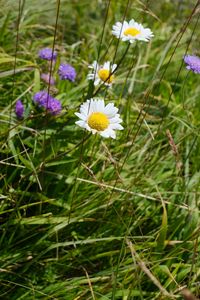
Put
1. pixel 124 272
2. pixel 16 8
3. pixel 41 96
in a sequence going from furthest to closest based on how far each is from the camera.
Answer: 1. pixel 16 8
2. pixel 41 96
3. pixel 124 272

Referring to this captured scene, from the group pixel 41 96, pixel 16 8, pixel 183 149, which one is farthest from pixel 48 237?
pixel 16 8

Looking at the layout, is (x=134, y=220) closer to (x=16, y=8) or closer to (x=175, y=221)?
(x=175, y=221)

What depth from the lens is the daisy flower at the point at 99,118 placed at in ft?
3.93

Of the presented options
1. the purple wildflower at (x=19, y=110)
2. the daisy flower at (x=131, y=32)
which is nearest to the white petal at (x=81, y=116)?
the daisy flower at (x=131, y=32)

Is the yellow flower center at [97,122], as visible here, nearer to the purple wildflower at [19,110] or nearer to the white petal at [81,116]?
the white petal at [81,116]

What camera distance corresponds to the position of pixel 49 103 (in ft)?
4.91

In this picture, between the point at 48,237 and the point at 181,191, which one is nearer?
the point at 48,237

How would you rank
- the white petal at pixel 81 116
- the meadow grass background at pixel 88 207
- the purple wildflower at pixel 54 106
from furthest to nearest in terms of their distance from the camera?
the purple wildflower at pixel 54 106 → the meadow grass background at pixel 88 207 → the white petal at pixel 81 116

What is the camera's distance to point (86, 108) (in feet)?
4.00

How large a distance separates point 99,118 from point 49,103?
0.32 m

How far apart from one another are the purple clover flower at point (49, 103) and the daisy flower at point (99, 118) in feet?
0.88

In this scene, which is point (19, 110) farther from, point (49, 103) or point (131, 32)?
point (131, 32)

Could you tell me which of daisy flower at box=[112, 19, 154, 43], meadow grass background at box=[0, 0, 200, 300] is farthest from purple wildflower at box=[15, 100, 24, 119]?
daisy flower at box=[112, 19, 154, 43]

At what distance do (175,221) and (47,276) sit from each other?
44 centimetres
